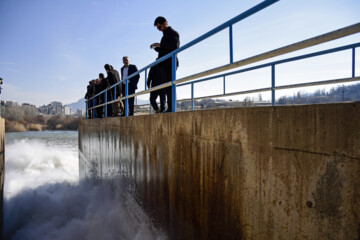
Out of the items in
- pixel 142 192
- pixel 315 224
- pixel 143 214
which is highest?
pixel 315 224

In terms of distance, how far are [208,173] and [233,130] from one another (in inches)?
23.9

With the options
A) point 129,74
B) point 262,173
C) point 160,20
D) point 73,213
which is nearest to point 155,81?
point 160,20

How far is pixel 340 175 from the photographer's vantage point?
128 cm

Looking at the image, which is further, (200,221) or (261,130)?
(200,221)

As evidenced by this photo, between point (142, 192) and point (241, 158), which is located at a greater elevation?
point (241, 158)

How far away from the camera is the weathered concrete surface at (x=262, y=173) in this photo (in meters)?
1.29

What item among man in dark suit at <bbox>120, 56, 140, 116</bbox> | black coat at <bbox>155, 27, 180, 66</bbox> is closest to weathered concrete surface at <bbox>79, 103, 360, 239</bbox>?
black coat at <bbox>155, 27, 180, 66</bbox>

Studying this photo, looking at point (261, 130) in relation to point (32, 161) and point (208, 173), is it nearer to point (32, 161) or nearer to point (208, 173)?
point (208, 173)

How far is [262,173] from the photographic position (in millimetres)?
1766

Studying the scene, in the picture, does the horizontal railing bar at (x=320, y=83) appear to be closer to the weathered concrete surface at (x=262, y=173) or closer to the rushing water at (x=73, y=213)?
the weathered concrete surface at (x=262, y=173)

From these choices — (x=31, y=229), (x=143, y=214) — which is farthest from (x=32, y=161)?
(x=143, y=214)

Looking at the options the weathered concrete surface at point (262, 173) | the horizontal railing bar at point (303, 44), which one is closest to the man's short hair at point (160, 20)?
the weathered concrete surface at point (262, 173)

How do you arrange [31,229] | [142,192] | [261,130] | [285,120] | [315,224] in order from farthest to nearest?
[31,229], [142,192], [261,130], [285,120], [315,224]

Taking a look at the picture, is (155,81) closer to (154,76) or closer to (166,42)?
(154,76)
